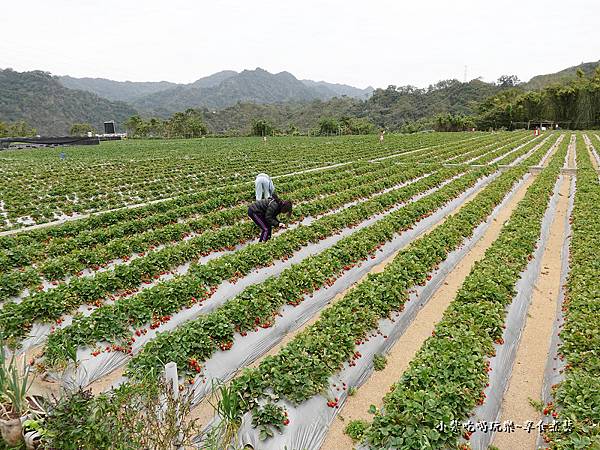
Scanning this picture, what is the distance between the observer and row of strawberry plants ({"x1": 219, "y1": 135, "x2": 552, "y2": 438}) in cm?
422

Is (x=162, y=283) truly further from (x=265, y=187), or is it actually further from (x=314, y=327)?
(x=265, y=187)

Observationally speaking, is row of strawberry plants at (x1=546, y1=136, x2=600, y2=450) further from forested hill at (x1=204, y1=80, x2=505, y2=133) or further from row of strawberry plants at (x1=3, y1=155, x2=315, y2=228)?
forested hill at (x1=204, y1=80, x2=505, y2=133)

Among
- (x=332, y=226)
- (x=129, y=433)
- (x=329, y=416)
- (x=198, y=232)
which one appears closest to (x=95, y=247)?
(x=198, y=232)

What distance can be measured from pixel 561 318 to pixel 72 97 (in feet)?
426

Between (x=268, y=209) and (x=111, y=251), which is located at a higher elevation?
(x=268, y=209)

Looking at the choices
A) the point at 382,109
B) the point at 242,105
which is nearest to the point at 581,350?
the point at 382,109

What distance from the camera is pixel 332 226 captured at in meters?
10.2

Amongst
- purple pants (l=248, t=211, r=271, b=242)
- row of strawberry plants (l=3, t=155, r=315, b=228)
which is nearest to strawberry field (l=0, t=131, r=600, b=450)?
purple pants (l=248, t=211, r=271, b=242)

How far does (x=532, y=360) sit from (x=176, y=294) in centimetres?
517

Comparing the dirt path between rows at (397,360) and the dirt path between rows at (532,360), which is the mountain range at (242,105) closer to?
the dirt path between rows at (532,360)

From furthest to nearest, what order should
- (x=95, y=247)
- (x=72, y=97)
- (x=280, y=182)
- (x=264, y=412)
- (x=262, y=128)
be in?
1. (x=72, y=97)
2. (x=262, y=128)
3. (x=280, y=182)
4. (x=95, y=247)
5. (x=264, y=412)

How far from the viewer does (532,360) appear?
509 centimetres

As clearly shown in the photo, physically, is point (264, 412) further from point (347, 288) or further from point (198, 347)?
point (347, 288)

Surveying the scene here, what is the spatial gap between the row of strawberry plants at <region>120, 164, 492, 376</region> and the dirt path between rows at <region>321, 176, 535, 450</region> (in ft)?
5.65
